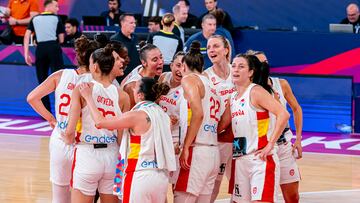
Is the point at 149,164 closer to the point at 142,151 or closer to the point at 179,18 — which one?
the point at 142,151

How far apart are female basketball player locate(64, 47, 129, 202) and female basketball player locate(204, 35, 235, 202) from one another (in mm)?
1240

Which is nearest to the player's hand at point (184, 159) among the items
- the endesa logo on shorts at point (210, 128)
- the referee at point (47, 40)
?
the endesa logo on shorts at point (210, 128)

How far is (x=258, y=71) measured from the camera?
778cm

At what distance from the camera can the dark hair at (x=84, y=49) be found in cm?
760

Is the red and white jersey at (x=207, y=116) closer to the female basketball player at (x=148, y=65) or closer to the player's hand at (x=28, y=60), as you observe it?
the female basketball player at (x=148, y=65)

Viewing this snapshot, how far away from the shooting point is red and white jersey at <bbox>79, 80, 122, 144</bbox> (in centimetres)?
731

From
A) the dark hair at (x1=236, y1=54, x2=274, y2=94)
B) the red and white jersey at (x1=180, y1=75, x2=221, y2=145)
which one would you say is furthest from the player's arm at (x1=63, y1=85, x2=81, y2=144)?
the dark hair at (x1=236, y1=54, x2=274, y2=94)

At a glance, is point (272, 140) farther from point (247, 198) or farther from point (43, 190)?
point (43, 190)

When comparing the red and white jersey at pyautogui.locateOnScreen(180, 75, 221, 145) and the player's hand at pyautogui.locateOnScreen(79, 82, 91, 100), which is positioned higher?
the player's hand at pyautogui.locateOnScreen(79, 82, 91, 100)

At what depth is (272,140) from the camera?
293 inches

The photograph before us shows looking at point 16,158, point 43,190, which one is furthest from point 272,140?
point 16,158

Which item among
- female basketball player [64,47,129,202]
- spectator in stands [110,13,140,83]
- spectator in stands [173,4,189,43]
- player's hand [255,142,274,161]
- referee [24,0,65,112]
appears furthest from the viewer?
referee [24,0,65,112]

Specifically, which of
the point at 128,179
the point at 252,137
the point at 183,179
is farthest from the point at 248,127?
the point at 128,179

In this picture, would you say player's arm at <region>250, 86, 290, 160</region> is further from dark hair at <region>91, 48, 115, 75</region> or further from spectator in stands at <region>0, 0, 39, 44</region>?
spectator in stands at <region>0, 0, 39, 44</region>
